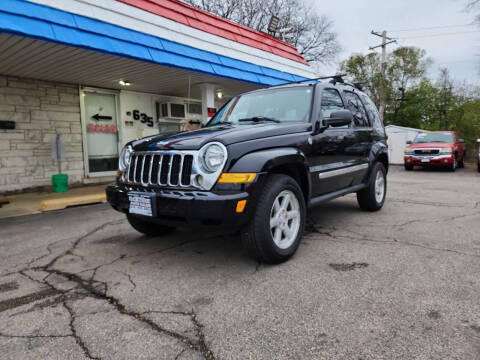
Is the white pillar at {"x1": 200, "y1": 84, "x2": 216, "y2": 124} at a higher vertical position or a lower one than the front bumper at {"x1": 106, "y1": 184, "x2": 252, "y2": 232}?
higher

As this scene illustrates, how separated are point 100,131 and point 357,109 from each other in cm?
726

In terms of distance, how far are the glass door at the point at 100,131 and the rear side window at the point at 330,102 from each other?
23.4ft

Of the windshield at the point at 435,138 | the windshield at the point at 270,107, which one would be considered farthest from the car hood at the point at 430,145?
the windshield at the point at 270,107

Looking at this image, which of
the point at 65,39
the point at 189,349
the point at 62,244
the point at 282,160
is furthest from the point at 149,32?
the point at 189,349

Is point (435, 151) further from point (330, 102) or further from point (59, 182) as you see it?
point (59, 182)

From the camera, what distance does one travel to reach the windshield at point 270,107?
3863 millimetres

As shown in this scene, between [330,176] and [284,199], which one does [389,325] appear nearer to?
[284,199]

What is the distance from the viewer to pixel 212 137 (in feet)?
9.55

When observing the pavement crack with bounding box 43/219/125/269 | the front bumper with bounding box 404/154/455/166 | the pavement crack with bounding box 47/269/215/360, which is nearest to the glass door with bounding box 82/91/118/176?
the pavement crack with bounding box 43/219/125/269

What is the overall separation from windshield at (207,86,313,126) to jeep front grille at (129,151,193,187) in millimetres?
1199

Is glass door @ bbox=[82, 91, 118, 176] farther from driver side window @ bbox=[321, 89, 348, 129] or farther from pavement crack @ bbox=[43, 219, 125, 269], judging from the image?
driver side window @ bbox=[321, 89, 348, 129]

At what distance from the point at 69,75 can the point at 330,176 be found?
679 cm

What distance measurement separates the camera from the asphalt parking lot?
1.92 metres

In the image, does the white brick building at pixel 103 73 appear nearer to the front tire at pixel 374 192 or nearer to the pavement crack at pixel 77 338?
the pavement crack at pixel 77 338
